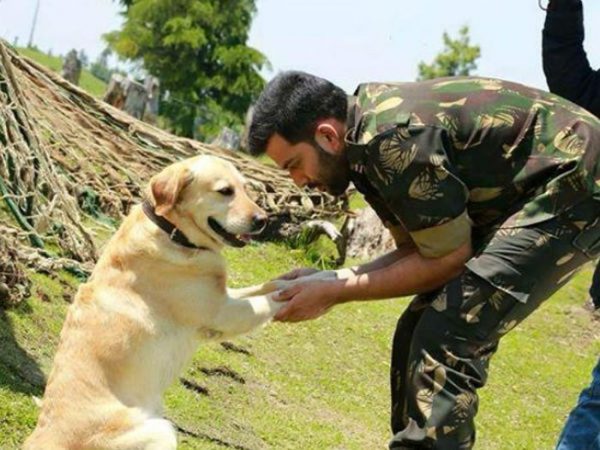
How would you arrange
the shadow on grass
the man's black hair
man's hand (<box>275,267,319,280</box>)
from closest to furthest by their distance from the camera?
the man's black hair, man's hand (<box>275,267,319,280</box>), the shadow on grass

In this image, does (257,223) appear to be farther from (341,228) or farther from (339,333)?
(341,228)

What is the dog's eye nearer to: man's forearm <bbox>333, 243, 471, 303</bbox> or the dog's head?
the dog's head

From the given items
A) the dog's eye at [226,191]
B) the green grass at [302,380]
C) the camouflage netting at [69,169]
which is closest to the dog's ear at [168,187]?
the dog's eye at [226,191]

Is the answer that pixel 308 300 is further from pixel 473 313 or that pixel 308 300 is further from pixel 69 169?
pixel 69 169

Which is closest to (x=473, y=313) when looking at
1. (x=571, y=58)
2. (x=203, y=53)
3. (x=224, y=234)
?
(x=224, y=234)

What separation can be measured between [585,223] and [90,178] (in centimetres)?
742

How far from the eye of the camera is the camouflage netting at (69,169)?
7.81m

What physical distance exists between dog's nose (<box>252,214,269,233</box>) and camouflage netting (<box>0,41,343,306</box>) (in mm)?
2277

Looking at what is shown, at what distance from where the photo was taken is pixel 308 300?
4.32 m

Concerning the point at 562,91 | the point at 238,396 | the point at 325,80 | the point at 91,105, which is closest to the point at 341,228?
the point at 91,105

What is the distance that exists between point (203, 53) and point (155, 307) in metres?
31.9

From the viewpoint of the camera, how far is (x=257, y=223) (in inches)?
184

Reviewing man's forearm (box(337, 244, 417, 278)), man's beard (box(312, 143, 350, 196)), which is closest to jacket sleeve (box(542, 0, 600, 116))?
man's forearm (box(337, 244, 417, 278))

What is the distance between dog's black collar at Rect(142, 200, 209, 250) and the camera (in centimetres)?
465
